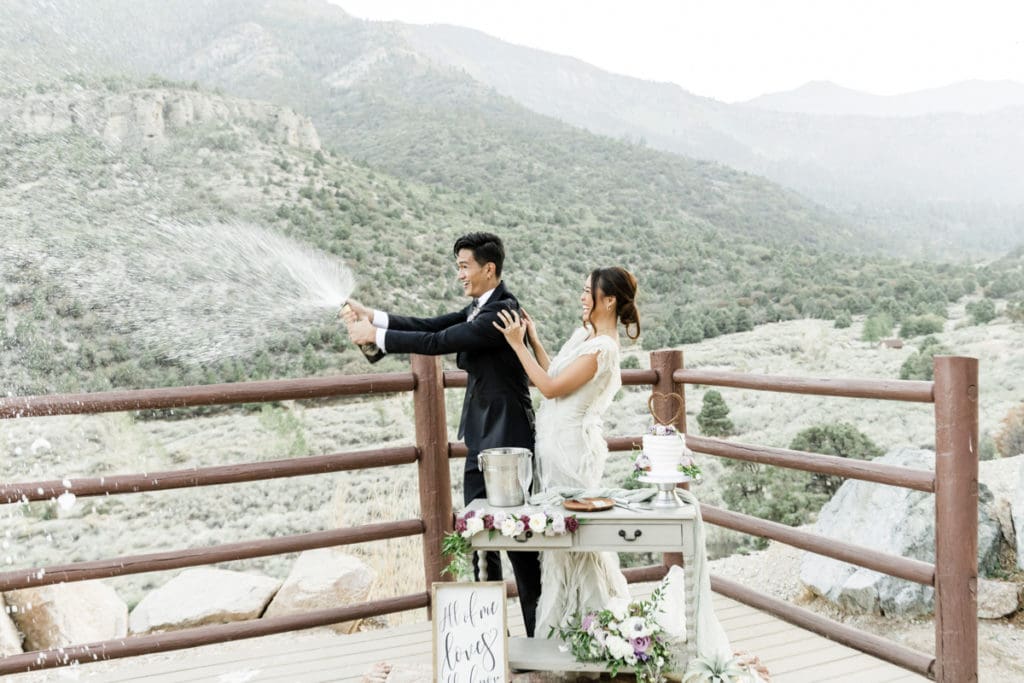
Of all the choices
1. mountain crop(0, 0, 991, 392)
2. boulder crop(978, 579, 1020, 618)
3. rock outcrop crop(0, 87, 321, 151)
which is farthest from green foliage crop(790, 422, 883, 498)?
rock outcrop crop(0, 87, 321, 151)

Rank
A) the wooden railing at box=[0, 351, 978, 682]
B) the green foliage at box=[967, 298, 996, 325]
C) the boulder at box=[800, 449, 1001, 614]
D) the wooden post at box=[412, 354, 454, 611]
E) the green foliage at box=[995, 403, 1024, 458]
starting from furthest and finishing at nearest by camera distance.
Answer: the green foliage at box=[967, 298, 996, 325] < the green foliage at box=[995, 403, 1024, 458] < the boulder at box=[800, 449, 1001, 614] < the wooden post at box=[412, 354, 454, 611] < the wooden railing at box=[0, 351, 978, 682]

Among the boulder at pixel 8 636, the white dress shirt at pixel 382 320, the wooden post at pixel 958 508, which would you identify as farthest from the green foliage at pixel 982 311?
the boulder at pixel 8 636

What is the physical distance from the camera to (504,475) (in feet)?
10.6

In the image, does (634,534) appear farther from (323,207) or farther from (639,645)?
(323,207)

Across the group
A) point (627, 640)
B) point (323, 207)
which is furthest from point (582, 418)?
point (323, 207)

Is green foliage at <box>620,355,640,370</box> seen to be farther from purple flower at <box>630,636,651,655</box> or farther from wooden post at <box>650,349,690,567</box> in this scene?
purple flower at <box>630,636,651,655</box>

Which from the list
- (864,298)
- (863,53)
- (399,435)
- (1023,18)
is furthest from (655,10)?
(399,435)

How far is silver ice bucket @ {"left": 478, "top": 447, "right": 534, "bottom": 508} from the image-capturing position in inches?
127

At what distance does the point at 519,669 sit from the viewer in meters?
3.28

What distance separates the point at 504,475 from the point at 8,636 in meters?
3.91

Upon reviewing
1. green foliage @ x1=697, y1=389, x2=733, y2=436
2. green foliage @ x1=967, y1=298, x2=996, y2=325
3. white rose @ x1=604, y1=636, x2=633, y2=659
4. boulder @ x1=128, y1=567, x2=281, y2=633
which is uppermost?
green foliage @ x1=967, y1=298, x2=996, y2=325

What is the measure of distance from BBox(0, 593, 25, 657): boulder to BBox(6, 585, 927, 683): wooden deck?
5.12 ft

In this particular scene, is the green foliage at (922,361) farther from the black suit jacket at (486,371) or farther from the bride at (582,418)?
the black suit jacket at (486,371)

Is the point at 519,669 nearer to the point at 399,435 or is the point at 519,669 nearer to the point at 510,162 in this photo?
the point at 399,435
